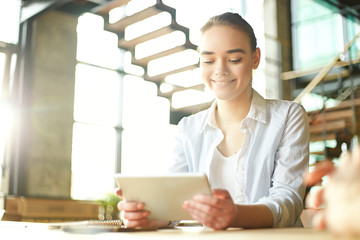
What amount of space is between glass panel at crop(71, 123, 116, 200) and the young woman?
5.27 meters

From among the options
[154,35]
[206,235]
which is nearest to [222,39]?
[206,235]

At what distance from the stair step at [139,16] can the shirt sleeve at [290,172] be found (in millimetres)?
4515

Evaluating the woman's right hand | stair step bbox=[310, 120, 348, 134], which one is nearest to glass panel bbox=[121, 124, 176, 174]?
stair step bbox=[310, 120, 348, 134]

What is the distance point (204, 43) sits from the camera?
172cm

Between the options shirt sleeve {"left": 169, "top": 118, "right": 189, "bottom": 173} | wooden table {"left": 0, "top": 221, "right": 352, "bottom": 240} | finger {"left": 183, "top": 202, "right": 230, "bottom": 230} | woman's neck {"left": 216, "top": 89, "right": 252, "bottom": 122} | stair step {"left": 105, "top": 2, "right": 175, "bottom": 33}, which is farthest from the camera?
stair step {"left": 105, "top": 2, "right": 175, "bottom": 33}

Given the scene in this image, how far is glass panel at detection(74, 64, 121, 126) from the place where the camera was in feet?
23.7

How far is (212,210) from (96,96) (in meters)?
6.39

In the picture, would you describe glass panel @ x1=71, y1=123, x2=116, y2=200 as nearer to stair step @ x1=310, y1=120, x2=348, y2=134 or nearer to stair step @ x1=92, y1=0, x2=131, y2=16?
stair step @ x1=92, y1=0, x2=131, y2=16

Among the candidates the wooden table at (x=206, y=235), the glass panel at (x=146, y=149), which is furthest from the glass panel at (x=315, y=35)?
the wooden table at (x=206, y=235)

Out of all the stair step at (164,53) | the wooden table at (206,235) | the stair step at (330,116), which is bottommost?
the wooden table at (206,235)

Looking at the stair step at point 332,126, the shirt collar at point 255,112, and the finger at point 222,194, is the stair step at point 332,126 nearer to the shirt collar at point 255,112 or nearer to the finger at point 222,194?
the shirt collar at point 255,112

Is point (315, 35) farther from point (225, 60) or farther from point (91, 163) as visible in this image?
point (225, 60)

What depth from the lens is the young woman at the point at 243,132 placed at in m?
1.65

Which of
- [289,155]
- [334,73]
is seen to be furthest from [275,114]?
[334,73]
